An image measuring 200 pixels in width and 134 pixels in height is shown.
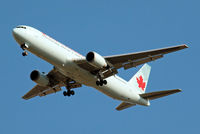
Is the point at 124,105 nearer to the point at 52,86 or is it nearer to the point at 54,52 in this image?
the point at 52,86

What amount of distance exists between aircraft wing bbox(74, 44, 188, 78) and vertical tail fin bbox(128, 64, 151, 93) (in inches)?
255

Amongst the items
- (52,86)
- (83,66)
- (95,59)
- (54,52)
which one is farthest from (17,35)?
(52,86)

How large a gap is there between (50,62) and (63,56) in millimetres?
1245

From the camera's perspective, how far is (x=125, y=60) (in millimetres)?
34250

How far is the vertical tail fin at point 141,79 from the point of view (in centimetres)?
4207

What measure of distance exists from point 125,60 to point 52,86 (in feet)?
27.7

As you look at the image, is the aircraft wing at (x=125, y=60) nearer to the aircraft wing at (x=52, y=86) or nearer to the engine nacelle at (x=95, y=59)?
the engine nacelle at (x=95, y=59)

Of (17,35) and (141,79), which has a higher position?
(141,79)

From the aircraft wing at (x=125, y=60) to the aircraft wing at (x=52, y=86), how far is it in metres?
4.13

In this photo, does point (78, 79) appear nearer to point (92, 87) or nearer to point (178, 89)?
point (92, 87)

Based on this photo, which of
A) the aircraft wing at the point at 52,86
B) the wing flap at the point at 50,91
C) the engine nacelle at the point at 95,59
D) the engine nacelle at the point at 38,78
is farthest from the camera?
the wing flap at the point at 50,91

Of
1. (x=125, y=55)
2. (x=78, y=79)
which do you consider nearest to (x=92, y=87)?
(x=78, y=79)

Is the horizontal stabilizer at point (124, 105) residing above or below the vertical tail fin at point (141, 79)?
below

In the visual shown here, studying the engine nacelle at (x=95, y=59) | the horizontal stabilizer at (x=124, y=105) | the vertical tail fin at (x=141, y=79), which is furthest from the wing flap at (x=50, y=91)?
the engine nacelle at (x=95, y=59)
